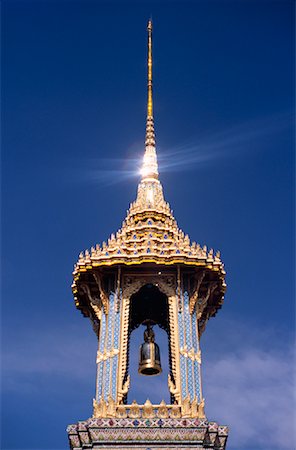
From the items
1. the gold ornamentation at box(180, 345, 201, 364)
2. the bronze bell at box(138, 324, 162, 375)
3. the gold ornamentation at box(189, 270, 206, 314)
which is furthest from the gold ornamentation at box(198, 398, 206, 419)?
the gold ornamentation at box(189, 270, 206, 314)

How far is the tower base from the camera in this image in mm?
22609

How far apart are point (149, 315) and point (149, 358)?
2940 millimetres

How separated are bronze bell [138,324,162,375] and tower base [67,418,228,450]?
3.84 metres

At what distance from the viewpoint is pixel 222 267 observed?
26.7 m

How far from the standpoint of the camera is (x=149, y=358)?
2686 cm

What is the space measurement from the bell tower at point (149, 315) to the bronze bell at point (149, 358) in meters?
0.03

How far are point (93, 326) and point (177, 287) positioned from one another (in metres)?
4.17

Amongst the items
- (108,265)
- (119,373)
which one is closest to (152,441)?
(119,373)

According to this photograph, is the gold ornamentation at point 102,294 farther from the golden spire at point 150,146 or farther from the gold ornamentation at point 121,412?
the golden spire at point 150,146

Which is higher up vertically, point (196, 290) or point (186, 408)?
point (196, 290)

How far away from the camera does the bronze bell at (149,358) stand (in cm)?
2678

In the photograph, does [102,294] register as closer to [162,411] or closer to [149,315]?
[149,315]

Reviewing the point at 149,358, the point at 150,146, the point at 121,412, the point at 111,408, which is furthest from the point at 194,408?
the point at 150,146

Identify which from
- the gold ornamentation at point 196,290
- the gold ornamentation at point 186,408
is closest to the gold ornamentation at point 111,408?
the gold ornamentation at point 186,408
